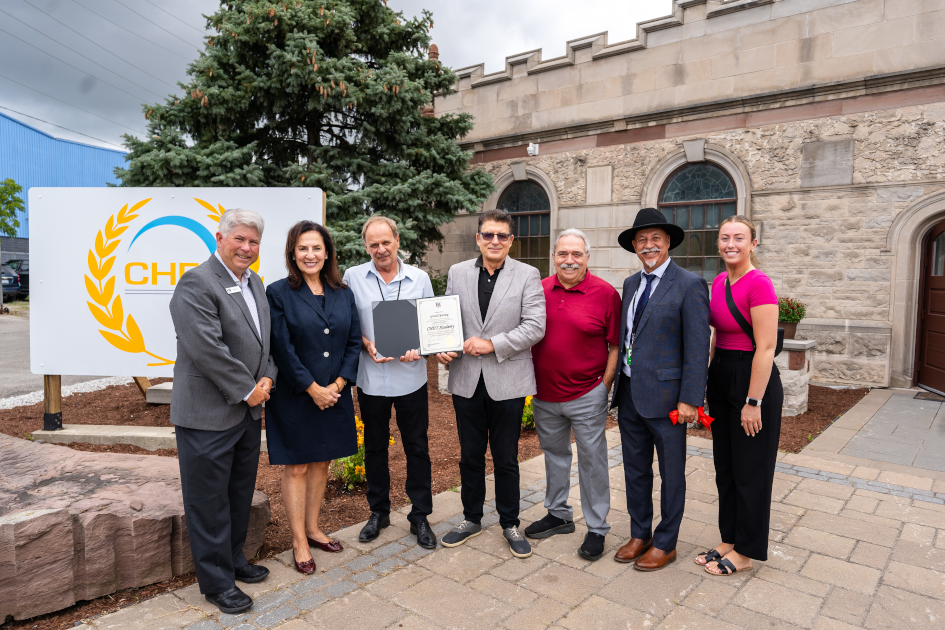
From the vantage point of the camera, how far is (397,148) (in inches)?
388

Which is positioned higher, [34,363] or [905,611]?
[34,363]

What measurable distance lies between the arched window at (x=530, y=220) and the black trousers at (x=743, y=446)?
8811 millimetres

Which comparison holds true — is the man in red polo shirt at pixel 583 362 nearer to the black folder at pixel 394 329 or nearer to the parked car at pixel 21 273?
the black folder at pixel 394 329

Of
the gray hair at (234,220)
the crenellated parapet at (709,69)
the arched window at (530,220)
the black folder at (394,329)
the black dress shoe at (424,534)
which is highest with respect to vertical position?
the crenellated parapet at (709,69)

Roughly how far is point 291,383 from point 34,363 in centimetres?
411

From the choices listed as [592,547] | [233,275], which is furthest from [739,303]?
[233,275]

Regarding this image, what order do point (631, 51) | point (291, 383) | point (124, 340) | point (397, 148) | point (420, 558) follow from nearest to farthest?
point (291, 383) < point (420, 558) < point (124, 340) < point (397, 148) < point (631, 51)

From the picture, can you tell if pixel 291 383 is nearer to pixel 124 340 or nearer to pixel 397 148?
pixel 124 340

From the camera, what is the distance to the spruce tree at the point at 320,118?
28.1 ft

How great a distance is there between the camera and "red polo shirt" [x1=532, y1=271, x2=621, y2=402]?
11.6 ft

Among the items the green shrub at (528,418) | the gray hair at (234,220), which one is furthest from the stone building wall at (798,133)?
the gray hair at (234,220)

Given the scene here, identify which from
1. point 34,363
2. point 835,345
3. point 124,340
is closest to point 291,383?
point 124,340

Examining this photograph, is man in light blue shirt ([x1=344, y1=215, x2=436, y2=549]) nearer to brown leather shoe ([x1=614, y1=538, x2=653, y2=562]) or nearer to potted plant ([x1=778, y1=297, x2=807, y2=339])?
brown leather shoe ([x1=614, y1=538, x2=653, y2=562])

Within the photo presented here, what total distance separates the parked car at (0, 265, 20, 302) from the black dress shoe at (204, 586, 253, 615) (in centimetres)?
2634
